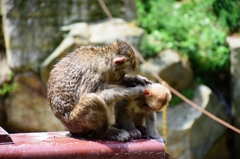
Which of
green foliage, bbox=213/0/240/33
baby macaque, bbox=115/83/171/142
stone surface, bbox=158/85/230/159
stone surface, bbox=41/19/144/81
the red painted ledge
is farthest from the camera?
green foliage, bbox=213/0/240/33

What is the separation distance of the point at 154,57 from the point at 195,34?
1518 millimetres

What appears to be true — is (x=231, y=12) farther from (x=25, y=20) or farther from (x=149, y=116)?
(x=149, y=116)

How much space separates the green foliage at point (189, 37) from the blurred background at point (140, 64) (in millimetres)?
23

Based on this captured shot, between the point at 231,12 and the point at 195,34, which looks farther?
the point at 231,12

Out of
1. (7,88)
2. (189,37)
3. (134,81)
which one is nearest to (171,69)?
(189,37)

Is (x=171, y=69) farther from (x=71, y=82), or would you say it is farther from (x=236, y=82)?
(x=71, y=82)

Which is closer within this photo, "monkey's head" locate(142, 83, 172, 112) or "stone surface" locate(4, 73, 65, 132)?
"monkey's head" locate(142, 83, 172, 112)

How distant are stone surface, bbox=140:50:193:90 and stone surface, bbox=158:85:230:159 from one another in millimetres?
400

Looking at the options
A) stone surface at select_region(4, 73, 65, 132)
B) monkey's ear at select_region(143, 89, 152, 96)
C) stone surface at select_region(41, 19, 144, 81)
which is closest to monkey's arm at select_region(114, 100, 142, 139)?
monkey's ear at select_region(143, 89, 152, 96)

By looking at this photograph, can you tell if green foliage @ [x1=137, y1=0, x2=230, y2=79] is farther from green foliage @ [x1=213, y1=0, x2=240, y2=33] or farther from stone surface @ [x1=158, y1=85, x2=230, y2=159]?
stone surface @ [x1=158, y1=85, x2=230, y2=159]

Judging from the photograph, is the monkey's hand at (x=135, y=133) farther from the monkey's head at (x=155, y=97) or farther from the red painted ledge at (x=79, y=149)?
the monkey's head at (x=155, y=97)

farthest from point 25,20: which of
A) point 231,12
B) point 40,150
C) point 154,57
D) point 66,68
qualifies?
point 40,150

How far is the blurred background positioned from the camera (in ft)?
33.8

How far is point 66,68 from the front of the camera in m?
4.85
